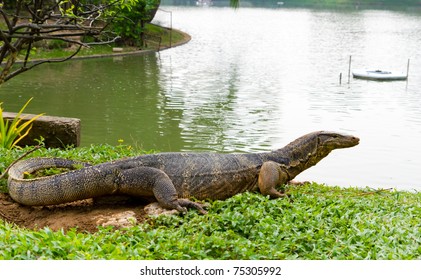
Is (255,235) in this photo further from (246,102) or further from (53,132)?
(246,102)

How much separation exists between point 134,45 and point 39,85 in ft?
46.8

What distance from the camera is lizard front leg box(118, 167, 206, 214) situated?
17.6 ft

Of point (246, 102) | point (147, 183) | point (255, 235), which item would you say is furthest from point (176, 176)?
point (246, 102)

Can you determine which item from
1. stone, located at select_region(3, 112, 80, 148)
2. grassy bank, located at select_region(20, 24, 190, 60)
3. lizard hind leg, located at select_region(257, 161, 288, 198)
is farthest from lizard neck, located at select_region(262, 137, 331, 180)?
grassy bank, located at select_region(20, 24, 190, 60)

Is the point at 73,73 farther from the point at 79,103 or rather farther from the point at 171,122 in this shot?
the point at 171,122

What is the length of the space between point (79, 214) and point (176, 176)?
35.8 inches

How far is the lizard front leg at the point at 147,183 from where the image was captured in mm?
5355

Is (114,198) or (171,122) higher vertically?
(114,198)

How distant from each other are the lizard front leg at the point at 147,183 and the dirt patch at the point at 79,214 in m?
0.16

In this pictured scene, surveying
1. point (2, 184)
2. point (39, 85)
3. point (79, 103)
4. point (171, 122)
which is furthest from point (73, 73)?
point (2, 184)

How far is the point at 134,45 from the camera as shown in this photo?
3478 centimetres

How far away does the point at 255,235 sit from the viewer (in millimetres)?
4496

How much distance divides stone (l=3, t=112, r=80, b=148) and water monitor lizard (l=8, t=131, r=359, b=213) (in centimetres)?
212

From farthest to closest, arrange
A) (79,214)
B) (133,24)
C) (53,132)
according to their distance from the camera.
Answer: (133,24) < (53,132) < (79,214)
